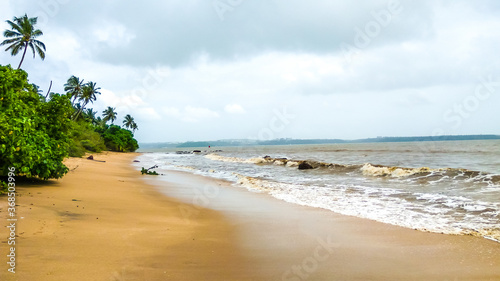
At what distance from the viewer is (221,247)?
550cm

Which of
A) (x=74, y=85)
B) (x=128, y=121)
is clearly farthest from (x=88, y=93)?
(x=128, y=121)

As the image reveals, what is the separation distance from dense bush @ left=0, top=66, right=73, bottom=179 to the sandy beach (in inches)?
43.8

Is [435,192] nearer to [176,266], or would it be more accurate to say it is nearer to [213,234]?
[213,234]

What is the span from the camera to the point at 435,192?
12.8 m

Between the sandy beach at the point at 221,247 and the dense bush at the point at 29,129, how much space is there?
1113 mm

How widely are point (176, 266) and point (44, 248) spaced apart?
2.08 meters

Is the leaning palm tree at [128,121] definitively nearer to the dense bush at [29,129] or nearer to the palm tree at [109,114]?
the palm tree at [109,114]

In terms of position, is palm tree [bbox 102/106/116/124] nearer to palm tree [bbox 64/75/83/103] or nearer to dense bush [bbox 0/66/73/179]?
palm tree [bbox 64/75/83/103]

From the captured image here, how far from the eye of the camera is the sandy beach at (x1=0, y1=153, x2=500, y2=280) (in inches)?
164

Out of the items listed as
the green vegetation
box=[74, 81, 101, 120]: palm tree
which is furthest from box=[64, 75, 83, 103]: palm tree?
the green vegetation

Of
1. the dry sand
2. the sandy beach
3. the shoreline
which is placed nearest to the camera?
the dry sand

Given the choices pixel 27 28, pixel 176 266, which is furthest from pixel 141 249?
pixel 27 28

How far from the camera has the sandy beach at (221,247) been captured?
417 centimetres

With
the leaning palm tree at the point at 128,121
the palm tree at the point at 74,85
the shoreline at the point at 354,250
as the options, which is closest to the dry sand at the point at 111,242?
the shoreline at the point at 354,250
